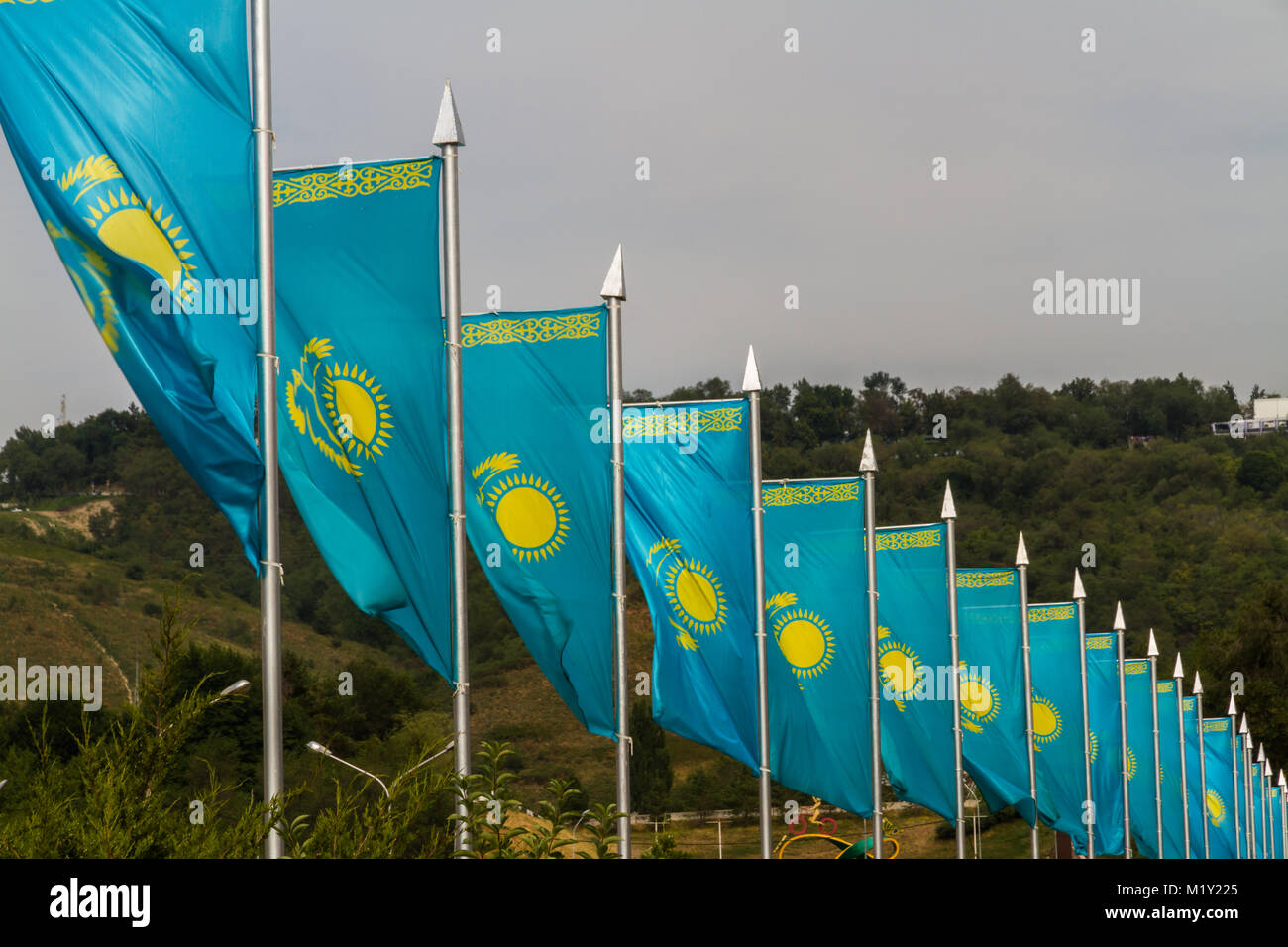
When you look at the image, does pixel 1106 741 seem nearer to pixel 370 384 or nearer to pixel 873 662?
pixel 873 662

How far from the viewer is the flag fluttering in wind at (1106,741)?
34.4 m

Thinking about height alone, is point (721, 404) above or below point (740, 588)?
above

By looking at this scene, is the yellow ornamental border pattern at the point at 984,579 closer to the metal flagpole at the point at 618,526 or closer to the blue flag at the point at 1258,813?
the metal flagpole at the point at 618,526

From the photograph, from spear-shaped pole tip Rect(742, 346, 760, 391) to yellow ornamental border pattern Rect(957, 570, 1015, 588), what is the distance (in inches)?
390

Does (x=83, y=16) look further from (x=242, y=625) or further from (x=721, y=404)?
(x=242, y=625)

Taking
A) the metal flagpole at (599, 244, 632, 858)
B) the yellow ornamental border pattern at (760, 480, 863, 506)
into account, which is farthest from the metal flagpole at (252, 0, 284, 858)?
the yellow ornamental border pattern at (760, 480, 863, 506)

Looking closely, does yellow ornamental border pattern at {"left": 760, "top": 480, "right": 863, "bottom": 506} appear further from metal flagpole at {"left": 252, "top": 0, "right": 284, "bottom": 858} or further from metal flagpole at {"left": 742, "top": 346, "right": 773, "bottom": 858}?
metal flagpole at {"left": 252, "top": 0, "right": 284, "bottom": 858}

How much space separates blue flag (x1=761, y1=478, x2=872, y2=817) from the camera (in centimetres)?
1836

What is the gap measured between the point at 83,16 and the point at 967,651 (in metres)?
19.9

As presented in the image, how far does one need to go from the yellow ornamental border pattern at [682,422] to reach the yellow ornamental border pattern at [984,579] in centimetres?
1066

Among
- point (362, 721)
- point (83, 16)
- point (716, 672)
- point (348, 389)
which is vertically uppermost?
point (83, 16)

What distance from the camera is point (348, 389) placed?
11258 millimetres

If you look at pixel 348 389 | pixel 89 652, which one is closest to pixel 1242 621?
pixel 89 652

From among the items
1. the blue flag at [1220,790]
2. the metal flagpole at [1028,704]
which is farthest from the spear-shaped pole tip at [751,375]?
the blue flag at [1220,790]
